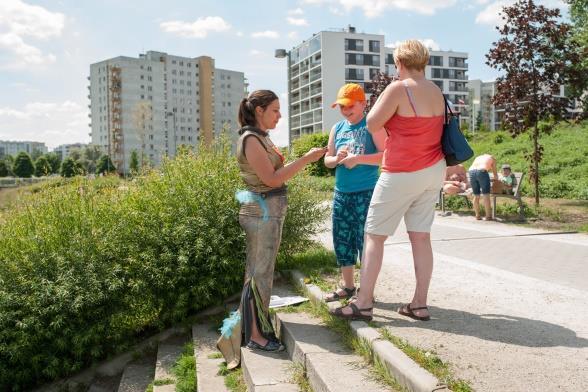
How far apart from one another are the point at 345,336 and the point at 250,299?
741 mm

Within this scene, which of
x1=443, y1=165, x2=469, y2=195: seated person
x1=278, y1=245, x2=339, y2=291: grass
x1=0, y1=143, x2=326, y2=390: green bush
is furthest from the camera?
x1=443, y1=165, x2=469, y2=195: seated person

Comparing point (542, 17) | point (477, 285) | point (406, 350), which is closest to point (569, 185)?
point (542, 17)

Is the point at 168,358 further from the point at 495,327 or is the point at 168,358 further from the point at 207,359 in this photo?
the point at 495,327

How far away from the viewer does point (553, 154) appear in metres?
21.0

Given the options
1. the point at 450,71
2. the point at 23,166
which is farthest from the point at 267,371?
the point at 450,71

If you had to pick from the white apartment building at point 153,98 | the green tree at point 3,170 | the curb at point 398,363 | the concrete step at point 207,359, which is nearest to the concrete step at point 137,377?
the concrete step at point 207,359

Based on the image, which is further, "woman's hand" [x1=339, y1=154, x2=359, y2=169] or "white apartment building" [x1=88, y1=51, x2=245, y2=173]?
"white apartment building" [x1=88, y1=51, x2=245, y2=173]

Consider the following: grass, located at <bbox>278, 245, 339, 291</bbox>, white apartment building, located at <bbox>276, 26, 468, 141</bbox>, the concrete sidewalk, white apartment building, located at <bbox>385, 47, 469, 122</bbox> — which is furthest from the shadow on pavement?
white apartment building, located at <bbox>385, 47, 469, 122</bbox>

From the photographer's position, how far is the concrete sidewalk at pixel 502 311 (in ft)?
9.72

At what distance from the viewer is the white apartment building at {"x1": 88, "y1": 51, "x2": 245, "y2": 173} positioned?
121438 mm

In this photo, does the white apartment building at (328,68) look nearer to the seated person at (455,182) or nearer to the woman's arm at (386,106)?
the seated person at (455,182)

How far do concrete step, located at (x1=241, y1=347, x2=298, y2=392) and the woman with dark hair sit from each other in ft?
0.29

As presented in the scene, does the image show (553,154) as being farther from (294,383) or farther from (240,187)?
(294,383)

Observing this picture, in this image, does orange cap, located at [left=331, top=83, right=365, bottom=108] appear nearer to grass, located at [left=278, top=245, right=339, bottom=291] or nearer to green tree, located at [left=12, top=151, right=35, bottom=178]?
grass, located at [left=278, top=245, right=339, bottom=291]
